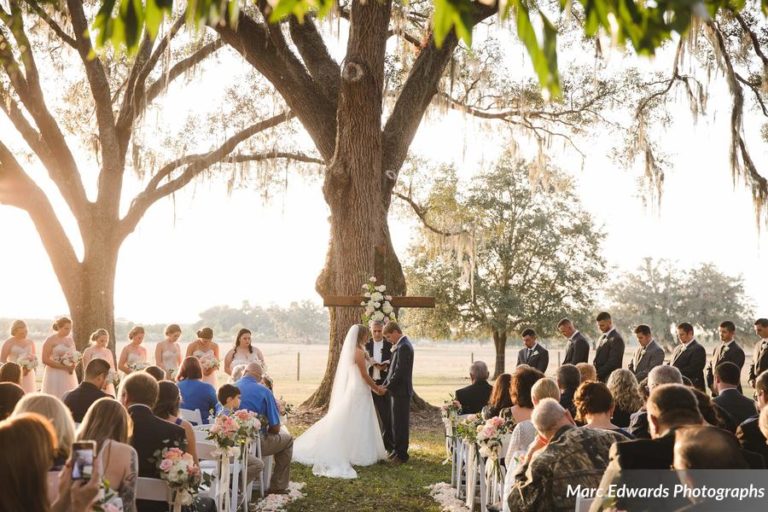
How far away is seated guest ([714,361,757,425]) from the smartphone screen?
5056mm

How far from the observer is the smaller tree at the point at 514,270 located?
29.8 m

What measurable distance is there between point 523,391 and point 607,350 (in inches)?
209

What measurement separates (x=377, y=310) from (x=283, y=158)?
316 inches

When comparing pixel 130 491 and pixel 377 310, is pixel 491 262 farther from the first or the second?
pixel 130 491

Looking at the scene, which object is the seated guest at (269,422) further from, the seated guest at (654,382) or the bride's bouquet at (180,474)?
the seated guest at (654,382)

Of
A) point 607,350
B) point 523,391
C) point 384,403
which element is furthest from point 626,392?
point 384,403

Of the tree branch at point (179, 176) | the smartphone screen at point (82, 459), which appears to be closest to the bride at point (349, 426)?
the smartphone screen at point (82, 459)

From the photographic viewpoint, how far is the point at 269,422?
7.86 m

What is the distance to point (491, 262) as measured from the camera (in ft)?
102

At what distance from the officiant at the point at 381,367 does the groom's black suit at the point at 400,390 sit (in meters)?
0.45

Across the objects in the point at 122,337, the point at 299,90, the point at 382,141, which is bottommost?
the point at 122,337

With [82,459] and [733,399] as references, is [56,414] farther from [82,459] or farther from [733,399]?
[733,399]

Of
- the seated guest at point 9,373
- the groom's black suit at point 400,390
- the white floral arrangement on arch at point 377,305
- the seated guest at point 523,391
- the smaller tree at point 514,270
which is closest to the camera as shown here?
the seated guest at point 523,391

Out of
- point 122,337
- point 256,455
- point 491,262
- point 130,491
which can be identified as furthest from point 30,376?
point 122,337
